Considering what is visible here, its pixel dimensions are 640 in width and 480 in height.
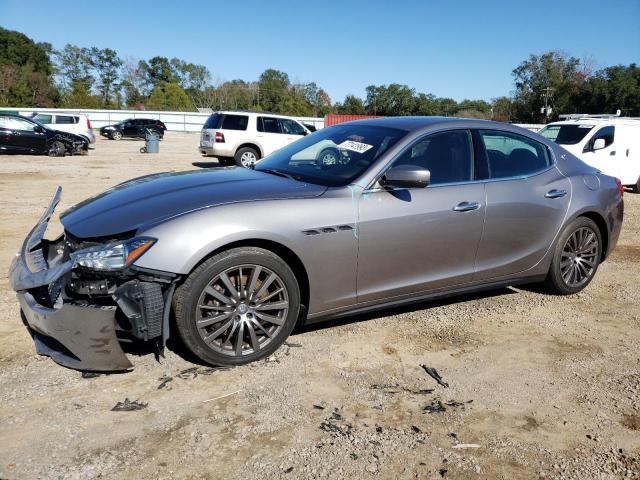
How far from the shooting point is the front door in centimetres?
368

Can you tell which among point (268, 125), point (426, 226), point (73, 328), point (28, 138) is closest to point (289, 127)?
point (268, 125)

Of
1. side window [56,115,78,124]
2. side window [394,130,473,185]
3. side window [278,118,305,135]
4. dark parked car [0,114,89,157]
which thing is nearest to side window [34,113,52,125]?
side window [56,115,78,124]

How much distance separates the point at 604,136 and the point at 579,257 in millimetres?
9164

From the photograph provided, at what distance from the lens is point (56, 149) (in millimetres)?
19250

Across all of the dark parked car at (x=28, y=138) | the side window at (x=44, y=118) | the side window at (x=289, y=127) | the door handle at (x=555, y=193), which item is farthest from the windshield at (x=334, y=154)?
the side window at (x=44, y=118)

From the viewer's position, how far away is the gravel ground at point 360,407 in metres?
2.51

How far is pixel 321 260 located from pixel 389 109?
83.3 m

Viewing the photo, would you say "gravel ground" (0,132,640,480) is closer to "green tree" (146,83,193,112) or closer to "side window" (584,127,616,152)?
"side window" (584,127,616,152)

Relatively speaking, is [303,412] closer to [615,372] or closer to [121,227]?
[121,227]

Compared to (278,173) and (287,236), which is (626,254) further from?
(287,236)

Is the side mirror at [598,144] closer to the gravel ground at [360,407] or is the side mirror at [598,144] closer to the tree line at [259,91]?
the gravel ground at [360,407]

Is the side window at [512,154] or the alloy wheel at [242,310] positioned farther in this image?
the side window at [512,154]

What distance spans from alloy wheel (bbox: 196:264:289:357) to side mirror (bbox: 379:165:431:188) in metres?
1.04

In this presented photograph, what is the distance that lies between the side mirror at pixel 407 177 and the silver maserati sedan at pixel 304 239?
1cm
